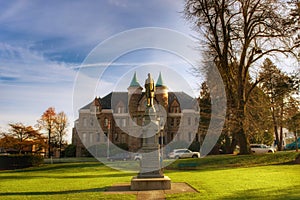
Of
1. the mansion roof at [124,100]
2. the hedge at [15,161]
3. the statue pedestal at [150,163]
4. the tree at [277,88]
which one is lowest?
the hedge at [15,161]

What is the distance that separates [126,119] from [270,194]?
42.9 m

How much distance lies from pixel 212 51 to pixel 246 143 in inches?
371

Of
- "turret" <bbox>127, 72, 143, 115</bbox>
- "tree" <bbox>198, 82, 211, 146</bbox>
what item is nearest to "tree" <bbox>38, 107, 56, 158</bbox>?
"turret" <bbox>127, 72, 143, 115</bbox>

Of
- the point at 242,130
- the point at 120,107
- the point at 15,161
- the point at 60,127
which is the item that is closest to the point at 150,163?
the point at 242,130

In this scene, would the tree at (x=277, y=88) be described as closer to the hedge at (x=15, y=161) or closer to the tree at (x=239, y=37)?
the tree at (x=239, y=37)

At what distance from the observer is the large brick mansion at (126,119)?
4988 cm

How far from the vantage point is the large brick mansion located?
49875mm

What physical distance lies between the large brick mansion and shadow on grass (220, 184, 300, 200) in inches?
1493

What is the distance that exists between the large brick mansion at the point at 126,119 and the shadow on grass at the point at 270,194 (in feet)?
124

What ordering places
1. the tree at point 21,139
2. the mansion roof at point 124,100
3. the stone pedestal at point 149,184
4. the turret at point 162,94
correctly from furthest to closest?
1. the mansion roof at point 124,100
2. the turret at point 162,94
3. the tree at point 21,139
4. the stone pedestal at point 149,184

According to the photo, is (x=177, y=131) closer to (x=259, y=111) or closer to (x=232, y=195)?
(x=259, y=111)

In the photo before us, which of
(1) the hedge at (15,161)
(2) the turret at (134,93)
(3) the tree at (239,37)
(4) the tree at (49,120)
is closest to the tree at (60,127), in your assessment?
(4) the tree at (49,120)

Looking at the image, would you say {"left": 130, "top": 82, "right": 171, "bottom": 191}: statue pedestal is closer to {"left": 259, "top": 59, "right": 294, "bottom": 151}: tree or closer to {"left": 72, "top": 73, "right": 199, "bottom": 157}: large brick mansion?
{"left": 259, "top": 59, "right": 294, "bottom": 151}: tree

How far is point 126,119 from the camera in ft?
170
